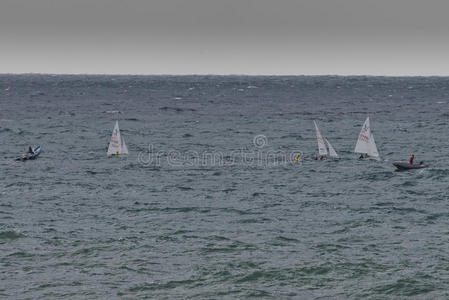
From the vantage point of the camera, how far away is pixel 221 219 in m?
46.8

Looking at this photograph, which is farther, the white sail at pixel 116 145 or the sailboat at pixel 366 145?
the white sail at pixel 116 145

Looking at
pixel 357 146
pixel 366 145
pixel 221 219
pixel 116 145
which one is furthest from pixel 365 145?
pixel 221 219

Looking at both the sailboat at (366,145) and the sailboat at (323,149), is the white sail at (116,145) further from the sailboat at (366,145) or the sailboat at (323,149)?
the sailboat at (366,145)

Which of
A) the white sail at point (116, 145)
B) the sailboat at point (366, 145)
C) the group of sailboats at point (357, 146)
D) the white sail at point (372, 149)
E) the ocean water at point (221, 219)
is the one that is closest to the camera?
the ocean water at point (221, 219)

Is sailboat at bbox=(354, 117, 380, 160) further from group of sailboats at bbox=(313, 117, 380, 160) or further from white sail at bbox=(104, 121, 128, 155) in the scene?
white sail at bbox=(104, 121, 128, 155)

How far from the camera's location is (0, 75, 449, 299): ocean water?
3469 cm

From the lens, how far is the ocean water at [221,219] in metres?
34.7

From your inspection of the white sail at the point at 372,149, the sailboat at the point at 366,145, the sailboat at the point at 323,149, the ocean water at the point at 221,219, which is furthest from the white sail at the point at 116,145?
the white sail at the point at 372,149

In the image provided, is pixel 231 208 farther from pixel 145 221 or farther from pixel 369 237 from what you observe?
pixel 369 237

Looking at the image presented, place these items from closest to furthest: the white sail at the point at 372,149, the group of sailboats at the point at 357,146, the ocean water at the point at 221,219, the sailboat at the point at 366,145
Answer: the ocean water at the point at 221,219 < the group of sailboats at the point at 357,146 < the sailboat at the point at 366,145 < the white sail at the point at 372,149

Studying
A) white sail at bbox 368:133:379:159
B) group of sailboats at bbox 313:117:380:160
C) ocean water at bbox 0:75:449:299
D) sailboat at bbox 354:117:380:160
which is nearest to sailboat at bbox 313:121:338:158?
group of sailboats at bbox 313:117:380:160

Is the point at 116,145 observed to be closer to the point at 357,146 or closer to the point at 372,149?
the point at 357,146

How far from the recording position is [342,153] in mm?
78000

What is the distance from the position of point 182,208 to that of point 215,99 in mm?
127744
